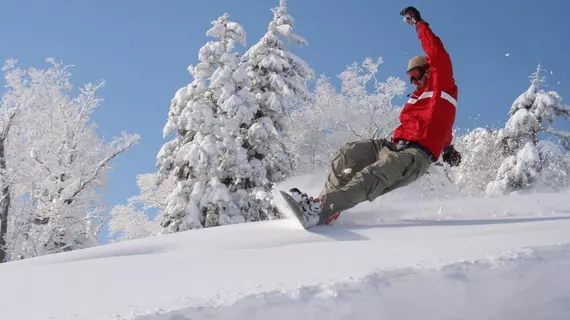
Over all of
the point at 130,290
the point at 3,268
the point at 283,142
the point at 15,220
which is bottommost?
the point at 130,290

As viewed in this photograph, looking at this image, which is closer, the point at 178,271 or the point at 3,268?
the point at 178,271

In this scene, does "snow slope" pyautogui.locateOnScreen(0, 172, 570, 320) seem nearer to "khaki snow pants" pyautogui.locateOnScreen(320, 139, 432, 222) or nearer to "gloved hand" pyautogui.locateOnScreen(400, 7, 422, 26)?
"khaki snow pants" pyautogui.locateOnScreen(320, 139, 432, 222)

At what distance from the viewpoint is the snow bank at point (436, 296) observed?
7.54ft

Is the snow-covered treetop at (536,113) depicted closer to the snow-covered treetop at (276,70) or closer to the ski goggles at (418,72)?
the snow-covered treetop at (276,70)

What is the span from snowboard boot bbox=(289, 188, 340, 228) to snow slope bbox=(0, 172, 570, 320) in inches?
13.2

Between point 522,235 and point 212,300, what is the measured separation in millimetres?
2385

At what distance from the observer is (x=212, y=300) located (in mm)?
2299

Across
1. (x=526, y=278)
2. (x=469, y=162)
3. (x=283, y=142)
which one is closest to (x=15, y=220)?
(x=283, y=142)

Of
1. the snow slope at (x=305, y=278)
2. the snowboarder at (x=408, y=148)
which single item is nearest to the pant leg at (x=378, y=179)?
the snowboarder at (x=408, y=148)

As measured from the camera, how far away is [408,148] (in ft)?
16.3

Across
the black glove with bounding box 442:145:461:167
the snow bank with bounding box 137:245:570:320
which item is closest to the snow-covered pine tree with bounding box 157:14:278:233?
the black glove with bounding box 442:145:461:167

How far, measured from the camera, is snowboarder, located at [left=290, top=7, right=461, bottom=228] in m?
4.61

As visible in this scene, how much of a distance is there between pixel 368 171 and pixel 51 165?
1528 cm

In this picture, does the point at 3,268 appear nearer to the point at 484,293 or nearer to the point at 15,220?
the point at 484,293
